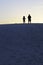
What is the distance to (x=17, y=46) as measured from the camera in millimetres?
15375

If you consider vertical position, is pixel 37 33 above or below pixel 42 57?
above

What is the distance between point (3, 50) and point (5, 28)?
3298 mm

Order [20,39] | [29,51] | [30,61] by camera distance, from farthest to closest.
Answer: [20,39] → [29,51] → [30,61]

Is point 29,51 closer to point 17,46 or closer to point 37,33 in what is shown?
point 17,46

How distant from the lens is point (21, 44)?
611 inches

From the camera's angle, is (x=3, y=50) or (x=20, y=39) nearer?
(x=3, y=50)

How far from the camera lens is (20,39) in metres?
16.1

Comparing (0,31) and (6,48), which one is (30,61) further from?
(0,31)

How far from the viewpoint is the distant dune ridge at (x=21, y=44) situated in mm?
13811

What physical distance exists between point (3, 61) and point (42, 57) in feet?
8.95

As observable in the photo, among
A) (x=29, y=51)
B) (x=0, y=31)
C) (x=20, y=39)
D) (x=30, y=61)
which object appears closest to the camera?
(x=30, y=61)

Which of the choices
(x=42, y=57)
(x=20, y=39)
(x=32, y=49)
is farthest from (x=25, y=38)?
(x=42, y=57)

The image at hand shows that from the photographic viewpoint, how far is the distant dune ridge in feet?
45.3

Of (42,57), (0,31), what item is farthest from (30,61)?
(0,31)
